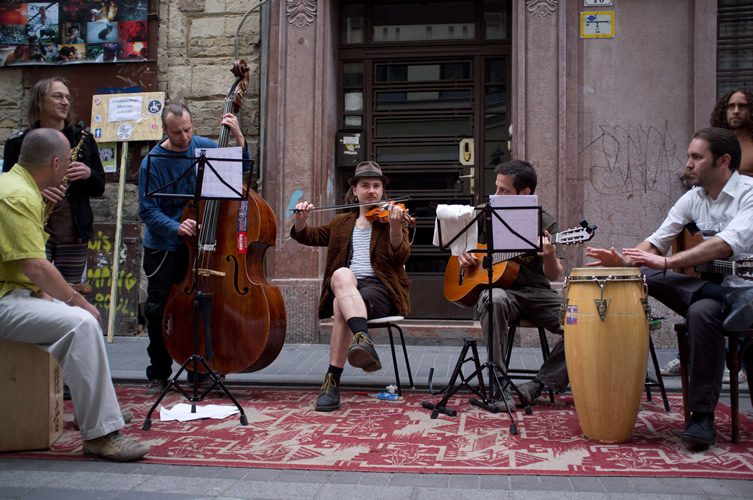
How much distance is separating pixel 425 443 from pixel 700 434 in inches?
50.0

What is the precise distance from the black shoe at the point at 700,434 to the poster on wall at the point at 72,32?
6.81m

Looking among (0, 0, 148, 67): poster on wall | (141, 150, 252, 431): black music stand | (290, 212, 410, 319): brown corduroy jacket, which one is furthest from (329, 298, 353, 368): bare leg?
(0, 0, 148, 67): poster on wall

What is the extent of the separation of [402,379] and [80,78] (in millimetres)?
5292

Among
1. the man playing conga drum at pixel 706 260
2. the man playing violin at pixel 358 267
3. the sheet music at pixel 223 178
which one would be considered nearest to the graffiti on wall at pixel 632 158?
the man playing violin at pixel 358 267

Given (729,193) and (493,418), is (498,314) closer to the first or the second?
(493,418)

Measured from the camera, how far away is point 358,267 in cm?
500

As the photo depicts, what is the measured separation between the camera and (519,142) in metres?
7.40

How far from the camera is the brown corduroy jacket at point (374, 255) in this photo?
4875mm

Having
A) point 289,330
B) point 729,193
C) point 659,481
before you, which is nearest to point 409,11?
point 289,330

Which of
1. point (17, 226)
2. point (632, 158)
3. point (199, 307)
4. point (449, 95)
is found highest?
point (449, 95)

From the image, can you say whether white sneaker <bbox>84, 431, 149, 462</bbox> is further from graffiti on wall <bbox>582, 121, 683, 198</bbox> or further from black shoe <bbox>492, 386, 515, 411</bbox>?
graffiti on wall <bbox>582, 121, 683, 198</bbox>

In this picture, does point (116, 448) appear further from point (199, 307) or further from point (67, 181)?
point (67, 181)

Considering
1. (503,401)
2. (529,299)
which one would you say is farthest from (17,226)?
(529,299)

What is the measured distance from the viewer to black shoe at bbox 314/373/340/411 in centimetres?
445
